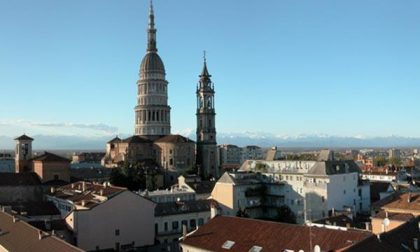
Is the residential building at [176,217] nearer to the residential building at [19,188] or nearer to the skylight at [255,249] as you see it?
the residential building at [19,188]

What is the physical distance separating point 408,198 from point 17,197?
51394 millimetres

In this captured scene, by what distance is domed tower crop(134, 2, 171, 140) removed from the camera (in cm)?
11050

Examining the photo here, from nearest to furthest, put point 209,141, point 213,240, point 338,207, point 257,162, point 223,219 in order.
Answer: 1. point 213,240
2. point 223,219
3. point 338,207
4. point 257,162
5. point 209,141

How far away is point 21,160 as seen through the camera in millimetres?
84188

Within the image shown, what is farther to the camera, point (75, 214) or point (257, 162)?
point (257, 162)

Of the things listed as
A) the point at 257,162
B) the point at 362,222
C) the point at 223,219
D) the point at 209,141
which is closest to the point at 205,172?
the point at 209,141

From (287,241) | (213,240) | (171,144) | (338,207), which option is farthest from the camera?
(171,144)

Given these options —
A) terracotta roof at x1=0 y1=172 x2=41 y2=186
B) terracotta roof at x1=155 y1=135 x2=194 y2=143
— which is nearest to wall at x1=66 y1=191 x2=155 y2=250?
terracotta roof at x1=0 y1=172 x2=41 y2=186

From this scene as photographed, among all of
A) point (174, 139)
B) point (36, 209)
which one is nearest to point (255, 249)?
point (36, 209)

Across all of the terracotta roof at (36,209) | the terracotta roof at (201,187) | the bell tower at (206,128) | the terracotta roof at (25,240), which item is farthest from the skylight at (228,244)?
the bell tower at (206,128)

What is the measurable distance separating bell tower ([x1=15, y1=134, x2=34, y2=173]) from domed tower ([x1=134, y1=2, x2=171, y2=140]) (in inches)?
1149

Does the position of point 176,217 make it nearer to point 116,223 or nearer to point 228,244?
point 116,223

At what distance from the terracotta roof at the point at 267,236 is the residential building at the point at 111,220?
1566cm

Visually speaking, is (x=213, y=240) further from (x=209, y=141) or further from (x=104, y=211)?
(x=209, y=141)
